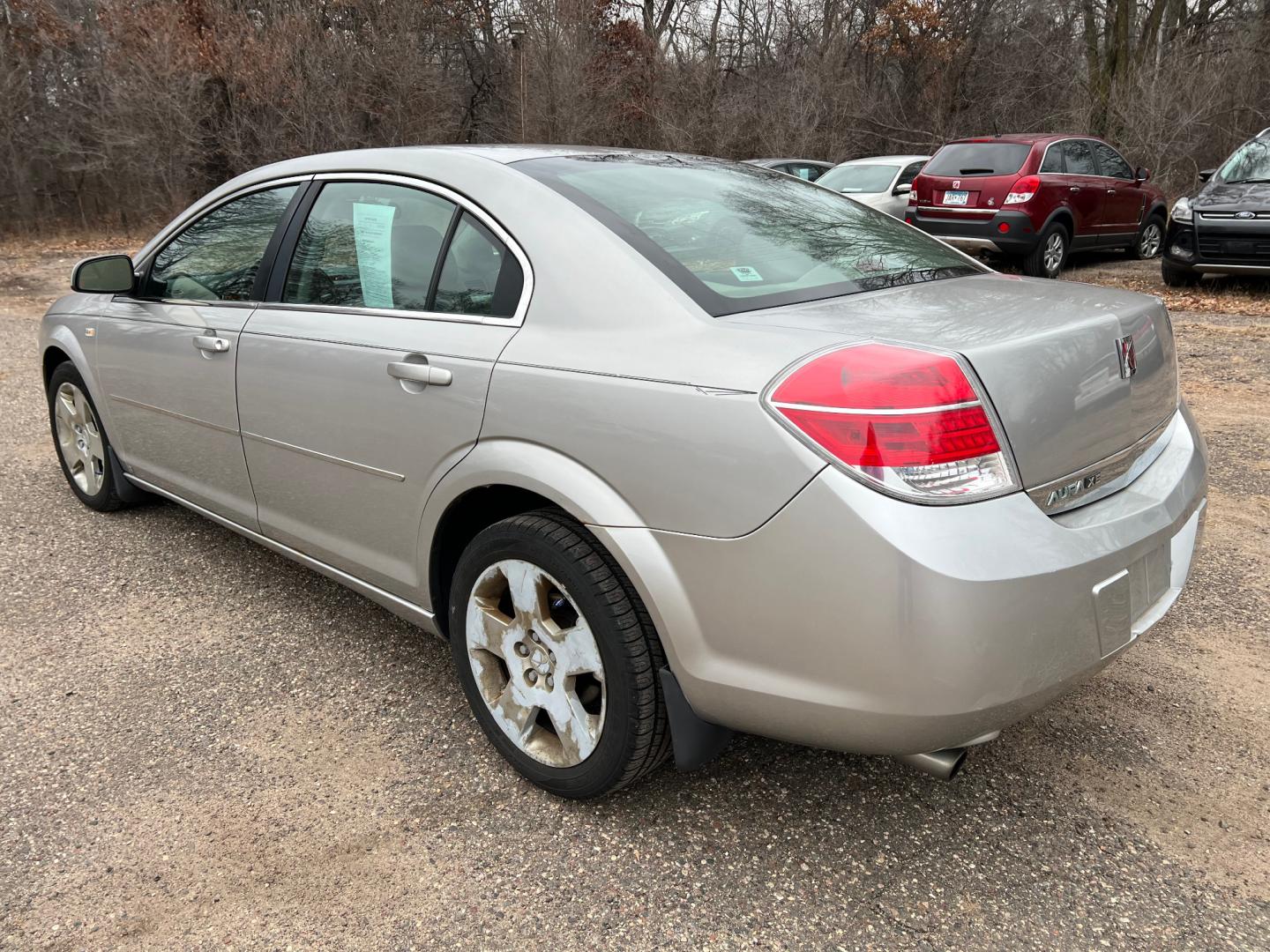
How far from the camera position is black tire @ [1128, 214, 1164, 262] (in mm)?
12508

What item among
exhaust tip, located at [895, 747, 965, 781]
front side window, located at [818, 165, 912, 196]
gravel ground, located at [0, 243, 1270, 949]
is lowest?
gravel ground, located at [0, 243, 1270, 949]

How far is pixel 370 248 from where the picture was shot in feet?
9.07

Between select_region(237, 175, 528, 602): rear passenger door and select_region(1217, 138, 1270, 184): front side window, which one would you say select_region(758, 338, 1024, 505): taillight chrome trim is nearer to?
select_region(237, 175, 528, 602): rear passenger door

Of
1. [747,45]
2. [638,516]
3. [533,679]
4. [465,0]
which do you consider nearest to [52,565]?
[533,679]

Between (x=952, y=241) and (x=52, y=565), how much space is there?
375 inches

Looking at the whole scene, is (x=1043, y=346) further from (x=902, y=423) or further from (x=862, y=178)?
(x=862, y=178)

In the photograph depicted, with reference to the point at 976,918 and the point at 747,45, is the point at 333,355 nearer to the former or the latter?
the point at 976,918

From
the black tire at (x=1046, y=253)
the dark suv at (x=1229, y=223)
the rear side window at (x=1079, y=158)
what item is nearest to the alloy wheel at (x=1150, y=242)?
the rear side window at (x=1079, y=158)

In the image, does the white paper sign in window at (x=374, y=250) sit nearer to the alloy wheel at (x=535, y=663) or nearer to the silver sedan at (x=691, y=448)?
the silver sedan at (x=691, y=448)

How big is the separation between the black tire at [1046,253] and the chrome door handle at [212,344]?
919cm

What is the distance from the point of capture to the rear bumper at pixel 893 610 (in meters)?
1.71

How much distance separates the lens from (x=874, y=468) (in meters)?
1.73

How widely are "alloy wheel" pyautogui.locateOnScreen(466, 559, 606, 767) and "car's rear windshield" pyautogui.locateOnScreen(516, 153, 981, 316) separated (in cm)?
78

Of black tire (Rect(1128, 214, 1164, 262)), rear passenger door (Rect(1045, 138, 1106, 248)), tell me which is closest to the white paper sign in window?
rear passenger door (Rect(1045, 138, 1106, 248))
